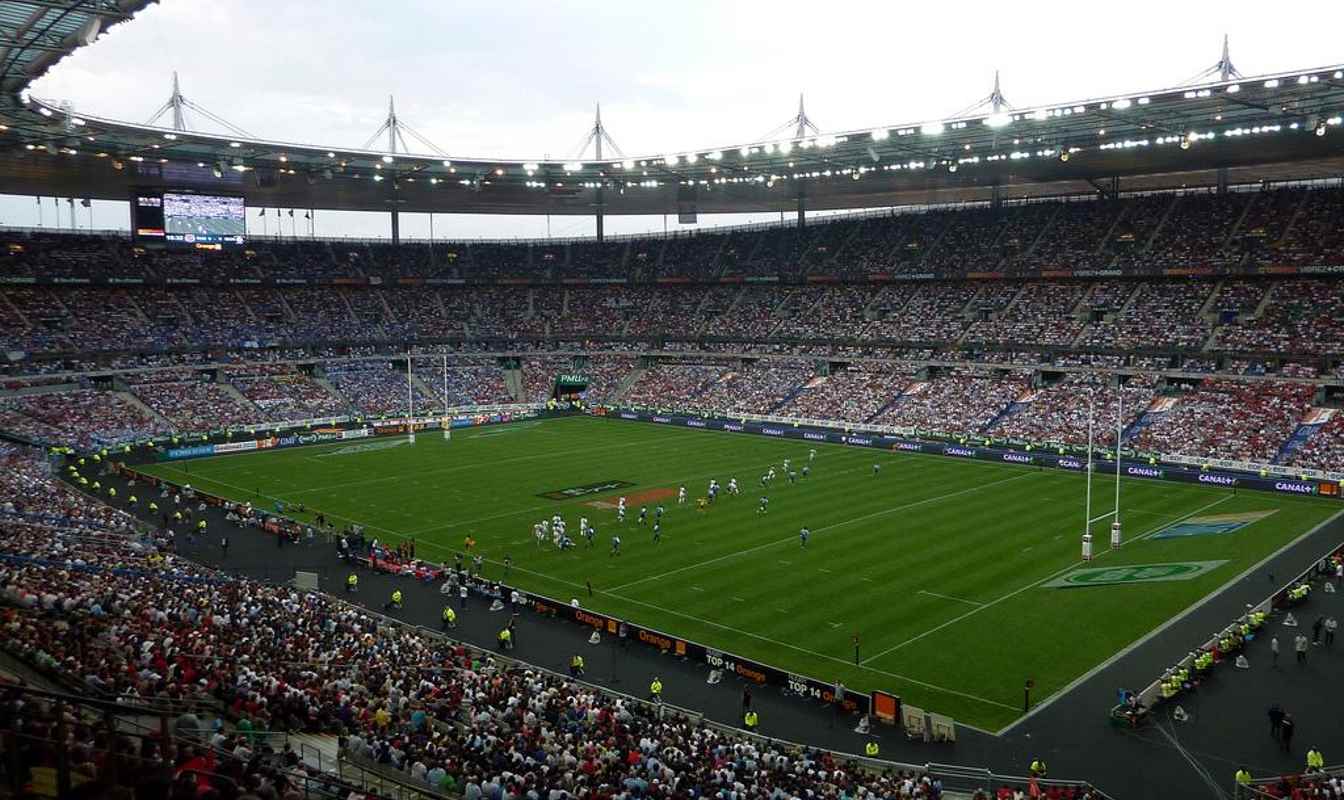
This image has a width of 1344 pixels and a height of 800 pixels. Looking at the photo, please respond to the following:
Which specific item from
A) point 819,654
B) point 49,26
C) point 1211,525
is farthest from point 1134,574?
point 49,26

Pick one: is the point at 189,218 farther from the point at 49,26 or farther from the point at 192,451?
the point at 49,26

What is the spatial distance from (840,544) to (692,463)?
824 inches

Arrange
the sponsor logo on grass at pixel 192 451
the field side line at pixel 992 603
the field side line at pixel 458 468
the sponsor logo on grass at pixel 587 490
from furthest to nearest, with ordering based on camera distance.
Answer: the sponsor logo on grass at pixel 192 451 < the field side line at pixel 458 468 < the sponsor logo on grass at pixel 587 490 < the field side line at pixel 992 603

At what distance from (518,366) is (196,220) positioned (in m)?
31.1

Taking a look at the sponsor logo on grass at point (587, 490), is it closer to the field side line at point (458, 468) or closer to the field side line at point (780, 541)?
the field side line at point (458, 468)

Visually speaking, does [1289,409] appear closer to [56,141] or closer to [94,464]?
[94,464]

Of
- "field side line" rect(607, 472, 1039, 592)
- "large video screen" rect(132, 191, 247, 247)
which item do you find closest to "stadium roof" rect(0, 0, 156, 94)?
"field side line" rect(607, 472, 1039, 592)

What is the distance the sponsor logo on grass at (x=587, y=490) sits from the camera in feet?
164

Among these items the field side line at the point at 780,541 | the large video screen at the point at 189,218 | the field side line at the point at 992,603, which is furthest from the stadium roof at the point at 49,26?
the large video screen at the point at 189,218

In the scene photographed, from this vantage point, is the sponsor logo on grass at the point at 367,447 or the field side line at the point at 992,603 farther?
the sponsor logo on grass at the point at 367,447

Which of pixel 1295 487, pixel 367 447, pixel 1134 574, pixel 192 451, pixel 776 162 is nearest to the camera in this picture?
pixel 1134 574

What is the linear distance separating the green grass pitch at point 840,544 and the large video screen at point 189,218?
66.2ft

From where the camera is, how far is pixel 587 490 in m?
51.4

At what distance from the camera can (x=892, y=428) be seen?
6831cm
